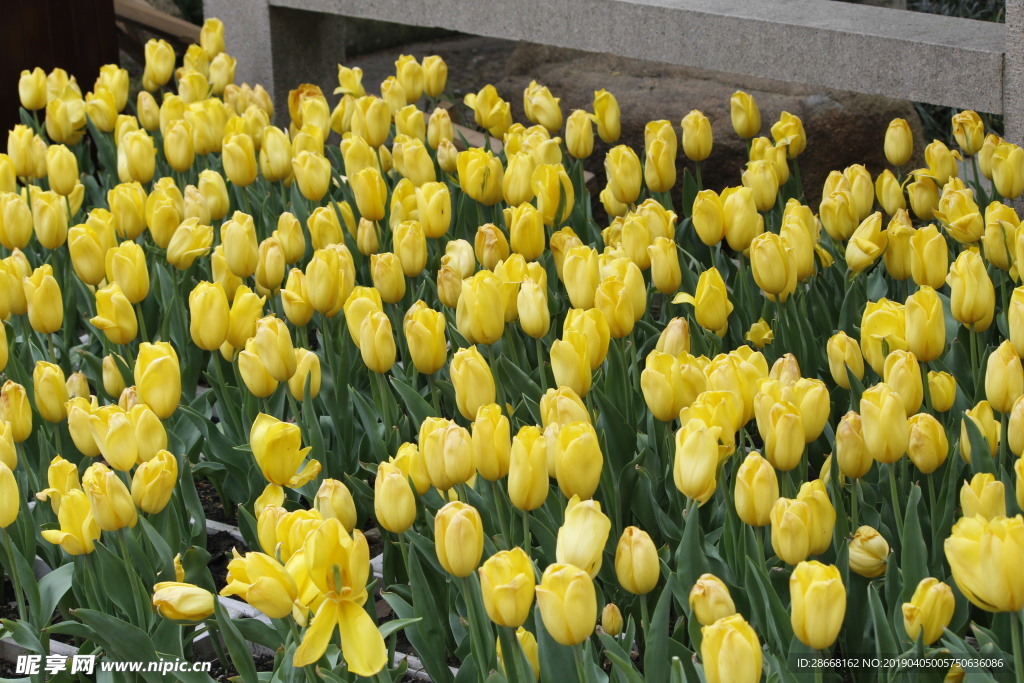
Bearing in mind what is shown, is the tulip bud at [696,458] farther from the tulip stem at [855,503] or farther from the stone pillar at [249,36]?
the stone pillar at [249,36]

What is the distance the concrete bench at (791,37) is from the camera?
124 inches

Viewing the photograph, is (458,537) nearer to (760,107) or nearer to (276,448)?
(276,448)

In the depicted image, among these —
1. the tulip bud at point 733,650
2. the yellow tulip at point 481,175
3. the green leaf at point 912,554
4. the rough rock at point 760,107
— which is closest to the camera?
the tulip bud at point 733,650

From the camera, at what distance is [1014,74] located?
3.07 meters

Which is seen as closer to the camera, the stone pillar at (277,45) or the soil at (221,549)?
the soil at (221,549)

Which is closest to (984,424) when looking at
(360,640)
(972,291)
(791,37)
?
(972,291)

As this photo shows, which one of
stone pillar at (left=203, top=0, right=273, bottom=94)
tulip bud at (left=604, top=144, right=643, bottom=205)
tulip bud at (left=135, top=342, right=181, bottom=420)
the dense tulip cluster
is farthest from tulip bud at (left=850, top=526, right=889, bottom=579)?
stone pillar at (left=203, top=0, right=273, bottom=94)

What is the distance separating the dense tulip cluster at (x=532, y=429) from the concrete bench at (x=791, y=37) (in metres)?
0.34

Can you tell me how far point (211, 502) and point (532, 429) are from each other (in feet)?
4.30

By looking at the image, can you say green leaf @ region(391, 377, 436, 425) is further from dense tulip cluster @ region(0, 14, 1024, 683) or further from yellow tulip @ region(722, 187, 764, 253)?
yellow tulip @ region(722, 187, 764, 253)

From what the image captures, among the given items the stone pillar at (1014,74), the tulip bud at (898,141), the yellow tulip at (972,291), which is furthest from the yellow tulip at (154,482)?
the stone pillar at (1014,74)

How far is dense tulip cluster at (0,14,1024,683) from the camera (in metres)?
1.40

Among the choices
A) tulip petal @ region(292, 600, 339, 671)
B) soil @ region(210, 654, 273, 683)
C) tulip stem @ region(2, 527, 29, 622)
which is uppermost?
tulip petal @ region(292, 600, 339, 671)

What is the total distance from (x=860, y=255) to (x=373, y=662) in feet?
4.47
